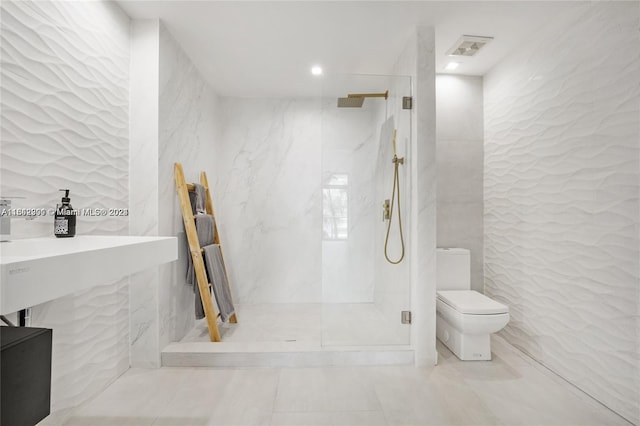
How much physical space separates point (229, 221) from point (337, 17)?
230 cm

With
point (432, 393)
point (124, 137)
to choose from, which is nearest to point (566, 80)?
point (432, 393)

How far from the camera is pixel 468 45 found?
2500 millimetres

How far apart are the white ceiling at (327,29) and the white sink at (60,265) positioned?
154cm

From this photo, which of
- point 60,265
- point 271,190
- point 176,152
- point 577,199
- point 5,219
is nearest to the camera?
point 60,265

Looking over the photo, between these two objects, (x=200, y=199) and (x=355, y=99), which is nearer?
(x=355, y=99)

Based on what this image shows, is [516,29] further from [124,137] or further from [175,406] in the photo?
[175,406]

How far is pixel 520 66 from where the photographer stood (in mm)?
2520

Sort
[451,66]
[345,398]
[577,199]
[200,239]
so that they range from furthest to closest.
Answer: [451,66], [200,239], [577,199], [345,398]

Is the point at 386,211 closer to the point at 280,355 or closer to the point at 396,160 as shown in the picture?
the point at 396,160

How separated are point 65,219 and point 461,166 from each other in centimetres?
288

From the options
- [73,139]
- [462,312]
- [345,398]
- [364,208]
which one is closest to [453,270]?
[462,312]

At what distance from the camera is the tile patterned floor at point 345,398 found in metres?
1.67

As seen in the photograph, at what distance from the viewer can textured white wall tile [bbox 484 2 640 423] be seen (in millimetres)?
1716

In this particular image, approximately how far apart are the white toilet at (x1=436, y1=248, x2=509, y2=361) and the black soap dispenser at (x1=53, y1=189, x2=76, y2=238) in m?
2.30
